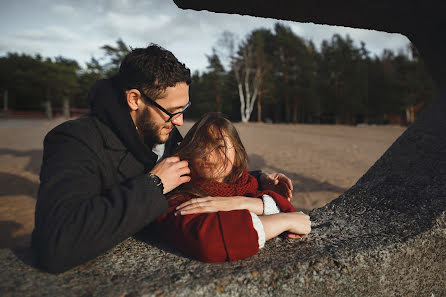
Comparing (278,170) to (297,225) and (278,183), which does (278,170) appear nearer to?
(278,183)

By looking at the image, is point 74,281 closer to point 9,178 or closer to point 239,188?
point 239,188

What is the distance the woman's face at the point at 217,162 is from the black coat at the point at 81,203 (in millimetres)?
368

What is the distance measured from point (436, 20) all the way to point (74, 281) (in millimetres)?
2547

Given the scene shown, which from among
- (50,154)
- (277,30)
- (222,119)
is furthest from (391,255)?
(277,30)

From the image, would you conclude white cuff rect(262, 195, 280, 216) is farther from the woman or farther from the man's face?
the man's face

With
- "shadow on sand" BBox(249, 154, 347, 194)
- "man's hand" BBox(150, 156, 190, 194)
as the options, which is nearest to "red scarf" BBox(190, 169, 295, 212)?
"man's hand" BBox(150, 156, 190, 194)

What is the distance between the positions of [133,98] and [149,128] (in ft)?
0.74

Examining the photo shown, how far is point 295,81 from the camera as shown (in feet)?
105

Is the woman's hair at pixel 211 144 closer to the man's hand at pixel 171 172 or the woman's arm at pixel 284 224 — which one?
the man's hand at pixel 171 172

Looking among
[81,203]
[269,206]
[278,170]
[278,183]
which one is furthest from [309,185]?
[81,203]

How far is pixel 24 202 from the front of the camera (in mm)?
A: 5340

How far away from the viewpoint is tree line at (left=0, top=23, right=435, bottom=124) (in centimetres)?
3006

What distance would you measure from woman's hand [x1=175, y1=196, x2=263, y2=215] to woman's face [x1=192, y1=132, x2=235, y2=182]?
23 centimetres

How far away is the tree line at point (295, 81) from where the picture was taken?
30062 mm
